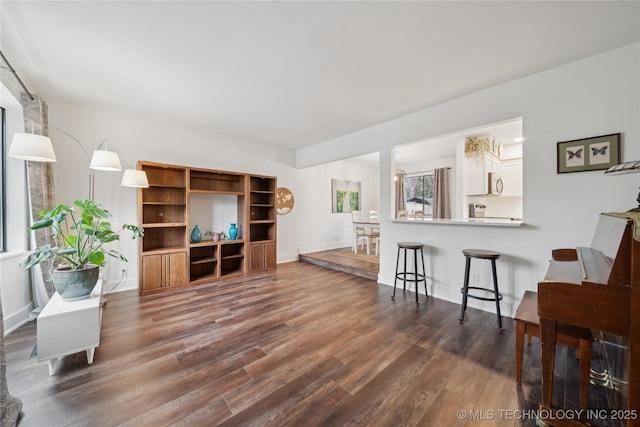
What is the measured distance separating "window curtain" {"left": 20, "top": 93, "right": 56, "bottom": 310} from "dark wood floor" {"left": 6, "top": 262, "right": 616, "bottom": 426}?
375 mm

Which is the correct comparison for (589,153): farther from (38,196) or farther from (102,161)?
(38,196)

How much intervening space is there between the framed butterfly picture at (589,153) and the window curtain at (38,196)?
568 centimetres

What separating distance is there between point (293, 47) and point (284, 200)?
12.0ft

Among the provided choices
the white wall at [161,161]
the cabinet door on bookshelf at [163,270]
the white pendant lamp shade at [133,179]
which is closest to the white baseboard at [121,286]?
the white wall at [161,161]

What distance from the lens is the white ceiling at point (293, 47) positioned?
1.69m

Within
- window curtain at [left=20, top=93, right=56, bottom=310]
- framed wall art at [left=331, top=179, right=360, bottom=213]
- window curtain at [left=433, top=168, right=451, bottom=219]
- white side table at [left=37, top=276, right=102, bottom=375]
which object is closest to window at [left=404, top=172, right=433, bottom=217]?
window curtain at [left=433, top=168, right=451, bottom=219]

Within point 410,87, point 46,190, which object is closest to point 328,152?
point 410,87

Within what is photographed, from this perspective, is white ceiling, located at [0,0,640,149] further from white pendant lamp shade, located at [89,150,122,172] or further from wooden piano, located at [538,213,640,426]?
wooden piano, located at [538,213,640,426]

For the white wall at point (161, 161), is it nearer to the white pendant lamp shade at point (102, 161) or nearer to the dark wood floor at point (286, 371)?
the white pendant lamp shade at point (102, 161)

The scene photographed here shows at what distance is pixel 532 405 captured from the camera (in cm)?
144

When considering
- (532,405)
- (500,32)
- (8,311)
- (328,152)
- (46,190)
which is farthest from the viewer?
(328,152)

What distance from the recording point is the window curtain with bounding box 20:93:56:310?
2641mm

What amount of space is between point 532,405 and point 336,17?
9.66ft

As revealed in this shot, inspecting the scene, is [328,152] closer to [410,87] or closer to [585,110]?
[410,87]
